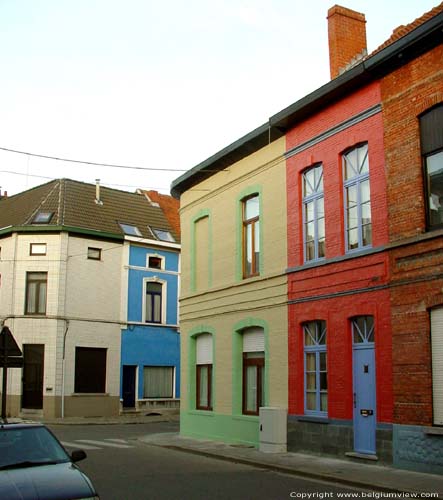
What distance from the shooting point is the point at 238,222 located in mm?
20297

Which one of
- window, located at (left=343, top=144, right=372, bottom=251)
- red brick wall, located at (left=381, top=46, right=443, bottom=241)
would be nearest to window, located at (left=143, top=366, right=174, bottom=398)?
window, located at (left=343, top=144, right=372, bottom=251)

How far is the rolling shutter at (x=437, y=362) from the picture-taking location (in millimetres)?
12906

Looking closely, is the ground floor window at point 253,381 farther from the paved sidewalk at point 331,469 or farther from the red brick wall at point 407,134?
the red brick wall at point 407,134

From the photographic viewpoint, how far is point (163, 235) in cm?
3703

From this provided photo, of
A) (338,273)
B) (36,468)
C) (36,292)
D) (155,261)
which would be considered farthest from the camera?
(155,261)

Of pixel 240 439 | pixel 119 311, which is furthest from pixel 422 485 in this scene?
pixel 119 311

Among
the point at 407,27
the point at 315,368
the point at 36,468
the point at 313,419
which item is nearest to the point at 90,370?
the point at 315,368

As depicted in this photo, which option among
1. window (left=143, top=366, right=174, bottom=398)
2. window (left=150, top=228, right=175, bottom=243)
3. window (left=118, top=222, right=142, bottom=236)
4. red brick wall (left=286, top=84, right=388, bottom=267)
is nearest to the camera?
red brick wall (left=286, top=84, right=388, bottom=267)

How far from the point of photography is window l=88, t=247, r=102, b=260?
33594 mm

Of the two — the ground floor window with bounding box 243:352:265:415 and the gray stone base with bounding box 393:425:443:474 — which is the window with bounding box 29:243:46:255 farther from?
the gray stone base with bounding box 393:425:443:474

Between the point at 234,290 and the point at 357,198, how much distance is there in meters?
5.74

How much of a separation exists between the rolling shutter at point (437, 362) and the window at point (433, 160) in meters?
1.79

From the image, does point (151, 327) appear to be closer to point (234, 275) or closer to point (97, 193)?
point (97, 193)

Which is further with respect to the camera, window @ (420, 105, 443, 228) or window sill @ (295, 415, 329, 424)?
window sill @ (295, 415, 329, 424)
